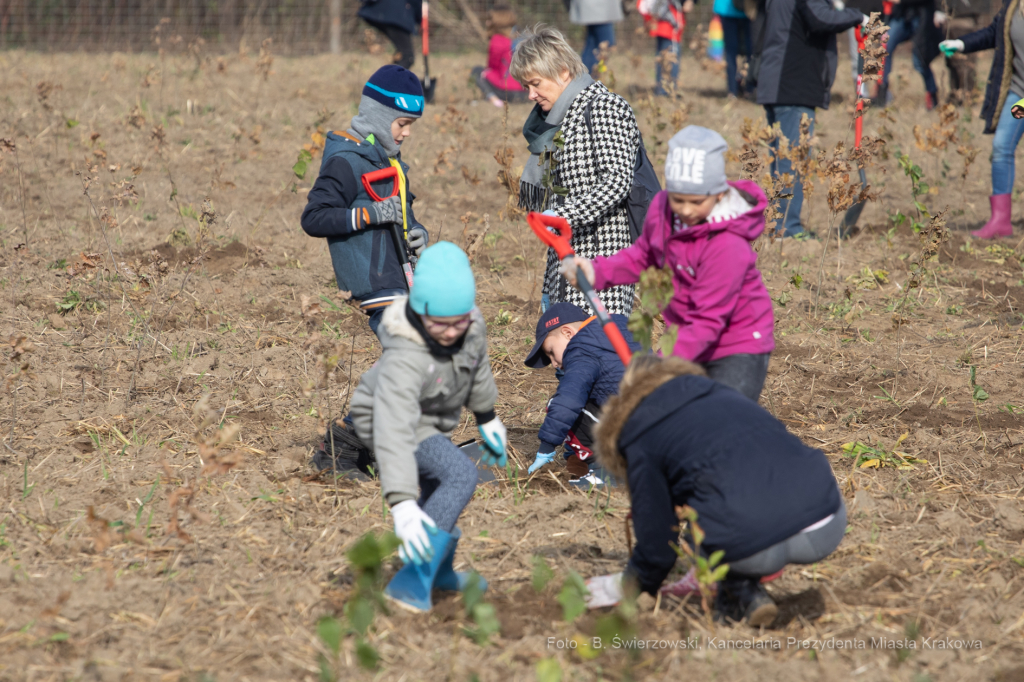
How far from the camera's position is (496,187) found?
822cm

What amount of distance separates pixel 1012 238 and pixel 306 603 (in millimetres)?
6188

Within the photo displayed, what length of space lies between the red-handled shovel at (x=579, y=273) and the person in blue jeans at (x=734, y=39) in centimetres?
740

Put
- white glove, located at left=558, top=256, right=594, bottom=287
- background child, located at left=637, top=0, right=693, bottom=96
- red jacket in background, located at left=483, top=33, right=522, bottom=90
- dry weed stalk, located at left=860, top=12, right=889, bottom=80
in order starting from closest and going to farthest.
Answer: white glove, located at left=558, top=256, right=594, bottom=287 < dry weed stalk, located at left=860, top=12, right=889, bottom=80 < background child, located at left=637, top=0, right=693, bottom=96 < red jacket in background, located at left=483, top=33, right=522, bottom=90

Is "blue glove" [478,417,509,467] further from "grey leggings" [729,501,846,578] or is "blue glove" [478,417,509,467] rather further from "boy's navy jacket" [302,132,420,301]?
"boy's navy jacket" [302,132,420,301]

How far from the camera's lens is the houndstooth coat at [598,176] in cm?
399

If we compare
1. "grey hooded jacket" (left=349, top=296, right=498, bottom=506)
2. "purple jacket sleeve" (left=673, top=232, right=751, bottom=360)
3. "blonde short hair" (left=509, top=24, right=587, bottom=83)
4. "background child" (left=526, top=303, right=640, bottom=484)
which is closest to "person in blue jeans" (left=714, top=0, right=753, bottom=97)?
"blonde short hair" (left=509, top=24, right=587, bottom=83)

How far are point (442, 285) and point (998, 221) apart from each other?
568 cm

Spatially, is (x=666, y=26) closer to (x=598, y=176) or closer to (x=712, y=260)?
(x=598, y=176)

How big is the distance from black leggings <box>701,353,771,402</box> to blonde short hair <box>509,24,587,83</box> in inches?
Answer: 61.8

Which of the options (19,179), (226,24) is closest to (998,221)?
(19,179)

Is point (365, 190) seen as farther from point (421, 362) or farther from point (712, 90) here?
point (712, 90)

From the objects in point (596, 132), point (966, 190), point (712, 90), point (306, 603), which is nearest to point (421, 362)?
point (306, 603)

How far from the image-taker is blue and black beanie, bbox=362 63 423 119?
3812 mm

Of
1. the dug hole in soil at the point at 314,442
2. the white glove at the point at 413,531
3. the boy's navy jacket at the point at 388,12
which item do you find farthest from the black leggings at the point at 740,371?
the boy's navy jacket at the point at 388,12
